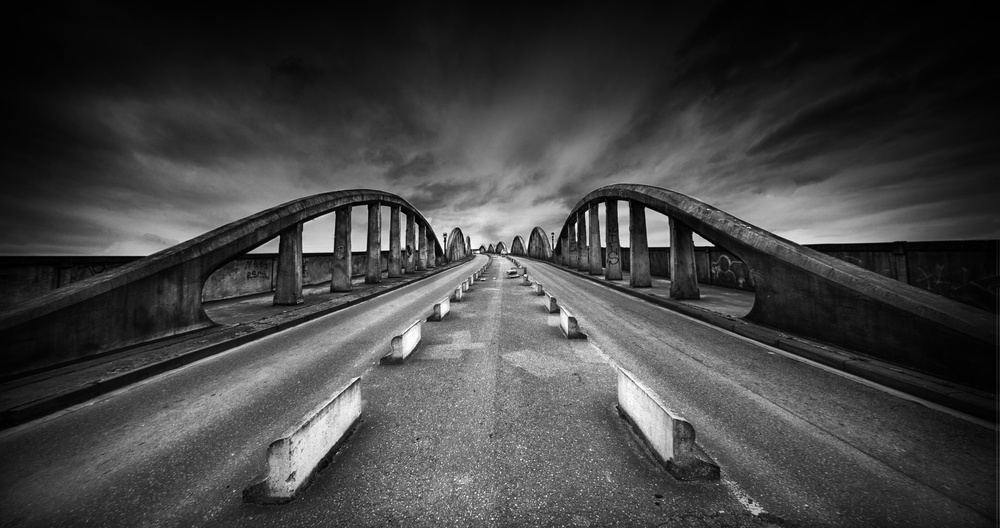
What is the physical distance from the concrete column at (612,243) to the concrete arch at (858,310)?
929 cm

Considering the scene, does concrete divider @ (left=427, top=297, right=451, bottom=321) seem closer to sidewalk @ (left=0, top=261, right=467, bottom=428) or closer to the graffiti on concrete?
sidewalk @ (left=0, top=261, right=467, bottom=428)

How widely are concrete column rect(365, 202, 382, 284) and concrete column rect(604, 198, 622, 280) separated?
1429 cm

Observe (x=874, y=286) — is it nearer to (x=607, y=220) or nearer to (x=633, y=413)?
(x=633, y=413)

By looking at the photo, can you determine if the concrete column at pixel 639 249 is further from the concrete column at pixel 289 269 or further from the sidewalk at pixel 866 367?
the concrete column at pixel 289 269

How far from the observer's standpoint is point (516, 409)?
3.53 meters

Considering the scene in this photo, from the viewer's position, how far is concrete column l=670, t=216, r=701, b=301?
10.2 m

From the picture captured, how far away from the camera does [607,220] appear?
60.7ft

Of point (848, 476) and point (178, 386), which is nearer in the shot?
point (848, 476)

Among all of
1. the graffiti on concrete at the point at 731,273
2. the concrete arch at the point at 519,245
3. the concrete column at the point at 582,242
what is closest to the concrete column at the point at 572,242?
the concrete column at the point at 582,242

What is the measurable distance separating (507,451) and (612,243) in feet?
55.9

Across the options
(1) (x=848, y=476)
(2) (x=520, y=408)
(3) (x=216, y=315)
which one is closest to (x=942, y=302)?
(1) (x=848, y=476)

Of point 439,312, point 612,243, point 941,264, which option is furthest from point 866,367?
point 612,243

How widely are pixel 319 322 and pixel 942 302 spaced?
508 inches

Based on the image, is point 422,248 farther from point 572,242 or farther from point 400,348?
point 400,348
